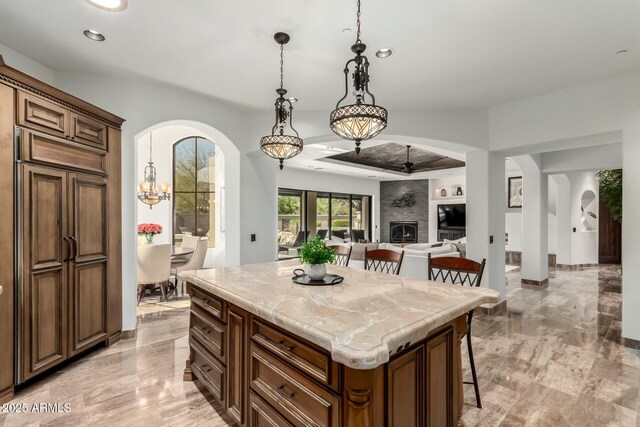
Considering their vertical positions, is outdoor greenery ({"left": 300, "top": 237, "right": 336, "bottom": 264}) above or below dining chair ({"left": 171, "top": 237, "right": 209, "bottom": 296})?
above

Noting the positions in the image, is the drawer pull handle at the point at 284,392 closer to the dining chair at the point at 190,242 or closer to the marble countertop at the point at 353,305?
the marble countertop at the point at 353,305

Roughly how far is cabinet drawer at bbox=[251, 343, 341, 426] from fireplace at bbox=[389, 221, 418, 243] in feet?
32.7

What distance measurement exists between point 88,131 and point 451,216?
31.9 feet

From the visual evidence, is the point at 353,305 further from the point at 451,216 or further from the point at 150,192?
the point at 451,216

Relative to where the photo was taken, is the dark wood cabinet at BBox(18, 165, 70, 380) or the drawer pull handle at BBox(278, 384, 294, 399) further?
the dark wood cabinet at BBox(18, 165, 70, 380)

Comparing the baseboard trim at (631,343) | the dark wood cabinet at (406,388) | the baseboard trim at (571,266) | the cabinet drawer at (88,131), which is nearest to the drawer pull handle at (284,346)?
the dark wood cabinet at (406,388)

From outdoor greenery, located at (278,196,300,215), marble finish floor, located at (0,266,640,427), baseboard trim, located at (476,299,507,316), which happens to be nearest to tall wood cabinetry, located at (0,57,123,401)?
marble finish floor, located at (0,266,640,427)

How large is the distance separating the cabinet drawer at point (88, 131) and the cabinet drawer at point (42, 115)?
0.08 meters

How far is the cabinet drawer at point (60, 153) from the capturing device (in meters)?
2.39

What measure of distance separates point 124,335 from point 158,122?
2.36m

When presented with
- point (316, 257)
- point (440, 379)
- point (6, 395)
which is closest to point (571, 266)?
point (440, 379)

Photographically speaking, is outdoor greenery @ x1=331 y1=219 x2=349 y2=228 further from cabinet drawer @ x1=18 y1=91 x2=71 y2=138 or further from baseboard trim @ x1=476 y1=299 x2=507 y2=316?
cabinet drawer @ x1=18 y1=91 x2=71 y2=138

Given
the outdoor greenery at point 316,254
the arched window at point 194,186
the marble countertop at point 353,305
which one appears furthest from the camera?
the arched window at point 194,186

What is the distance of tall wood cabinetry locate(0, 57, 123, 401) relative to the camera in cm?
225
